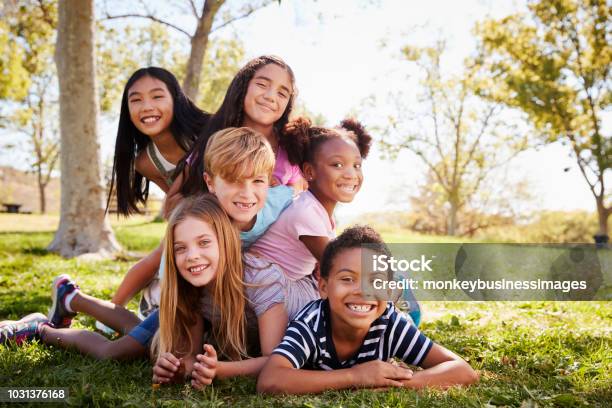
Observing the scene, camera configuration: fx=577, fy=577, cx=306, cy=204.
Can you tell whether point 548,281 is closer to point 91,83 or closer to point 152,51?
point 91,83

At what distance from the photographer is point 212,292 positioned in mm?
3205

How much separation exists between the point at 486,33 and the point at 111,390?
20416 mm

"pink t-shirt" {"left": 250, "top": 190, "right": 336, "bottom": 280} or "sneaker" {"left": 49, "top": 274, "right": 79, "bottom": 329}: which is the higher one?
"pink t-shirt" {"left": 250, "top": 190, "right": 336, "bottom": 280}

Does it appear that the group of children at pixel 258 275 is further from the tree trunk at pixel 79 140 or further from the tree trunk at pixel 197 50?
the tree trunk at pixel 197 50

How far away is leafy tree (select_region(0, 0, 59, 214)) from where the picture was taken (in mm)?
12148

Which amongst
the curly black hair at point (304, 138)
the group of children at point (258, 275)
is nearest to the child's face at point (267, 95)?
the group of children at point (258, 275)

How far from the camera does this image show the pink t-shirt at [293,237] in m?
3.39

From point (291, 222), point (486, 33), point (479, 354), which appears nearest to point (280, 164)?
point (291, 222)

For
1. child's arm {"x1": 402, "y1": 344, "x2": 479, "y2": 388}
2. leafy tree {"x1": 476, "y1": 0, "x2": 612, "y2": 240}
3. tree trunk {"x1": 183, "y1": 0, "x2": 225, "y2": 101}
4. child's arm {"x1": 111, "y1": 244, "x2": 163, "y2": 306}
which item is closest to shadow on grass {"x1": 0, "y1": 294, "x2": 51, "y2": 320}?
child's arm {"x1": 111, "y1": 244, "x2": 163, "y2": 306}

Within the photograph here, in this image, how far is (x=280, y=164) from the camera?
382 cm

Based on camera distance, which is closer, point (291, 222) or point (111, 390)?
point (111, 390)

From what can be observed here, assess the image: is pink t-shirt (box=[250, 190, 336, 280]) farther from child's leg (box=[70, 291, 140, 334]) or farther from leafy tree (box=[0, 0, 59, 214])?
leafy tree (box=[0, 0, 59, 214])

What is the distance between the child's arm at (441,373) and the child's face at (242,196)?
1.23m

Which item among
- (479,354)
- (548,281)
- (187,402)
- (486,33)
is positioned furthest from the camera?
(486,33)
